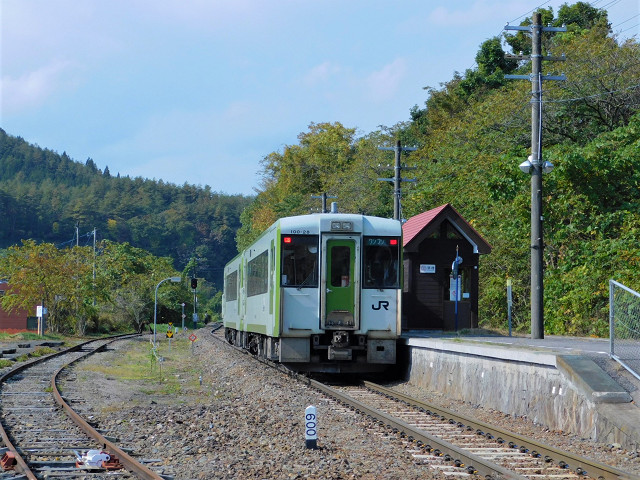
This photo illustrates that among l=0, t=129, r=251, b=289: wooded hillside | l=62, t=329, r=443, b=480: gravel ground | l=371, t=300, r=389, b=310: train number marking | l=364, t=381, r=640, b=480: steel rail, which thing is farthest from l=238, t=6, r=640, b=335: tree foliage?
l=0, t=129, r=251, b=289: wooded hillside

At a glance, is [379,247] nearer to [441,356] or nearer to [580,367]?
[441,356]

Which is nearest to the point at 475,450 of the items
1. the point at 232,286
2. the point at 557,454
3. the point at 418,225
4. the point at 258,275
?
the point at 557,454

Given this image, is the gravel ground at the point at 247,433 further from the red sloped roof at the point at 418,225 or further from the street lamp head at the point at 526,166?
the red sloped roof at the point at 418,225

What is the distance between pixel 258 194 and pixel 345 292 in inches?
2769

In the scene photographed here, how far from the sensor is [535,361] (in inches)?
415

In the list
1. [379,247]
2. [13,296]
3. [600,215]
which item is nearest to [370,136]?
[13,296]

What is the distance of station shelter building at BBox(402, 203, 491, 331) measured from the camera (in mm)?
23312

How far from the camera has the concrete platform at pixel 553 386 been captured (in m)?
8.72

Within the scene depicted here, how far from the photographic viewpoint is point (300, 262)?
1634 centimetres

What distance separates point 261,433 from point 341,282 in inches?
270

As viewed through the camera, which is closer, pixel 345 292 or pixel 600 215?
pixel 345 292

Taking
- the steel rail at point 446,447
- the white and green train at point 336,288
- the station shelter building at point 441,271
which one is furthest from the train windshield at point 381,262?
the station shelter building at point 441,271

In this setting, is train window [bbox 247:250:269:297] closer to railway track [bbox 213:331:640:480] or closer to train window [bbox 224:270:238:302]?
train window [bbox 224:270:238:302]

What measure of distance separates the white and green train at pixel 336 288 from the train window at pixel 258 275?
1.51 m
